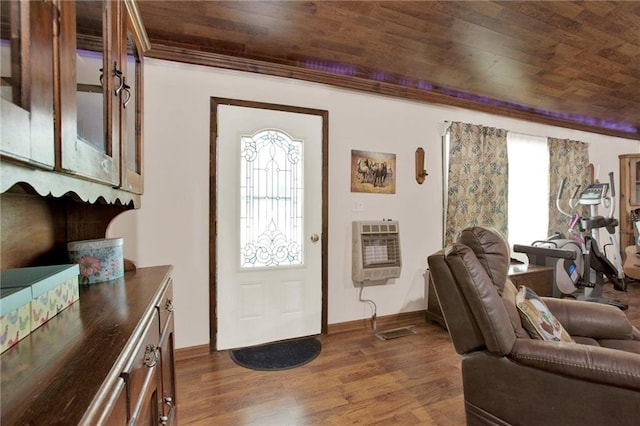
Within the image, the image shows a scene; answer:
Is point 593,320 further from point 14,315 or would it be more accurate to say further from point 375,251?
point 14,315

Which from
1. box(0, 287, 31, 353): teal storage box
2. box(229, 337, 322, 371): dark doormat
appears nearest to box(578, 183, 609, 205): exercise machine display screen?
box(229, 337, 322, 371): dark doormat

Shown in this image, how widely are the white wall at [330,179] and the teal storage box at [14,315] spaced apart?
1.64 m

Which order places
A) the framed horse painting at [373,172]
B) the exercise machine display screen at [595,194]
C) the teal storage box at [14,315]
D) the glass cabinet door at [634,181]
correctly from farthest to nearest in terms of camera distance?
the glass cabinet door at [634,181] < the exercise machine display screen at [595,194] < the framed horse painting at [373,172] < the teal storage box at [14,315]

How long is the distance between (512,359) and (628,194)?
211 inches

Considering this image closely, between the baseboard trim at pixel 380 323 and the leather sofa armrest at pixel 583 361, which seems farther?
the baseboard trim at pixel 380 323

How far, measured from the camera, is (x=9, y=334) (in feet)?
1.98

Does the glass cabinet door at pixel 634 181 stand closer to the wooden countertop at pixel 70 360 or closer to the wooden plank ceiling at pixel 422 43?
the wooden plank ceiling at pixel 422 43

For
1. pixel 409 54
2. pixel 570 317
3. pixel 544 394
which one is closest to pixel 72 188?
pixel 544 394

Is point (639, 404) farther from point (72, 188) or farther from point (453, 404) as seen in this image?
point (72, 188)

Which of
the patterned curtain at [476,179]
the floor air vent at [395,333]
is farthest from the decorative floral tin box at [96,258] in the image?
the patterned curtain at [476,179]

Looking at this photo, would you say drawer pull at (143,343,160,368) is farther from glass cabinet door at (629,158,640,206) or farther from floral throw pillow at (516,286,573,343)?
glass cabinet door at (629,158,640,206)

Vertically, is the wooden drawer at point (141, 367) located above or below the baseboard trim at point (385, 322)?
above

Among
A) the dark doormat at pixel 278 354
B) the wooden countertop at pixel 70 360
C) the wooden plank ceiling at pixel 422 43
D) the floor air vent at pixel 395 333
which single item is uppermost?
the wooden plank ceiling at pixel 422 43

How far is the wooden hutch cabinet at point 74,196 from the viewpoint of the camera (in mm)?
511
